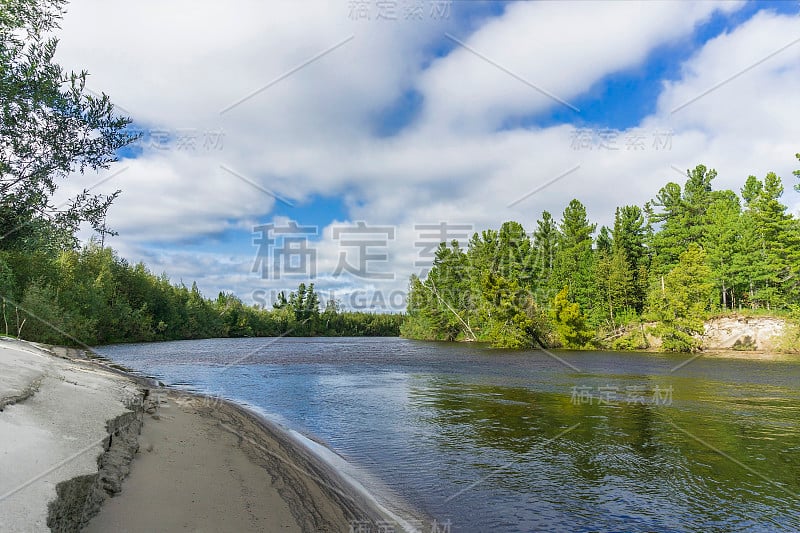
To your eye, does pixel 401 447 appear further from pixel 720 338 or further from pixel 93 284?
pixel 93 284

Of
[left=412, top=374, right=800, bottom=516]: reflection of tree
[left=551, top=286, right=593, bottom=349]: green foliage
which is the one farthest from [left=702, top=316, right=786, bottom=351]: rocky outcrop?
[left=412, top=374, right=800, bottom=516]: reflection of tree

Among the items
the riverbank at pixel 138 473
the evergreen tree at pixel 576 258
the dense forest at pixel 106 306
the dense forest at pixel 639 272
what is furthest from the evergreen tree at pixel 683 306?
the dense forest at pixel 106 306

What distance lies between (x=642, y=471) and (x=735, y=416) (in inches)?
382

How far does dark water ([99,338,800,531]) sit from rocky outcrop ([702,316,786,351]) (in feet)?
102

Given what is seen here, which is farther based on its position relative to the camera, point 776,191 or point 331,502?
point 776,191

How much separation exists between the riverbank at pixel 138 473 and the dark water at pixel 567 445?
2.21m

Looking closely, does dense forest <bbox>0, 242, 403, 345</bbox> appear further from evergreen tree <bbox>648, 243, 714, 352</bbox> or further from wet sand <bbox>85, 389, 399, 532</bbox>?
evergreen tree <bbox>648, 243, 714, 352</bbox>

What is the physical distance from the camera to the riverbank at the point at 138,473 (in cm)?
511

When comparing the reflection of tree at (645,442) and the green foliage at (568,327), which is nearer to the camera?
the reflection of tree at (645,442)

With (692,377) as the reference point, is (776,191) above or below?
above

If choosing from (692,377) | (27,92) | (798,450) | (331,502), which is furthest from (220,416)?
(692,377)

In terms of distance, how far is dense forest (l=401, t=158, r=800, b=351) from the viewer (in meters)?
57.5

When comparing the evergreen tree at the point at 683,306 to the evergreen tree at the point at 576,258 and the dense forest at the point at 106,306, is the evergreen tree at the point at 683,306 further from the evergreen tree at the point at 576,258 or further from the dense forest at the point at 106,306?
the dense forest at the point at 106,306

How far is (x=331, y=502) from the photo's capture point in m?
7.82
